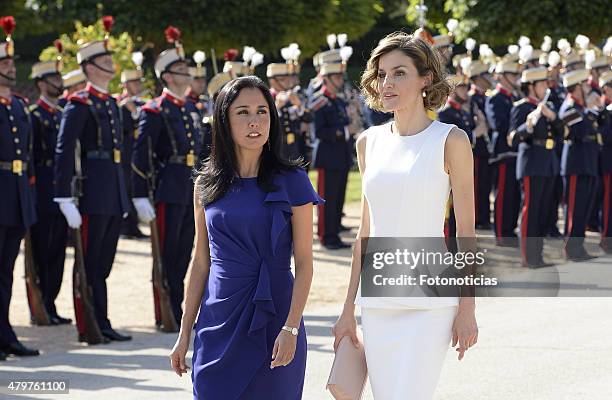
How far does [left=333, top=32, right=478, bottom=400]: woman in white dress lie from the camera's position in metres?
4.37

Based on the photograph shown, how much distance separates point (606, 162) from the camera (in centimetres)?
1377

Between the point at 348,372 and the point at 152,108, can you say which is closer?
the point at 348,372

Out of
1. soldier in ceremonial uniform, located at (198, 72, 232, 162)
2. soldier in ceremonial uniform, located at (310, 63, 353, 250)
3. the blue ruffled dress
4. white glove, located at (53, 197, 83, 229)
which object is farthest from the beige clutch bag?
soldier in ceremonial uniform, located at (310, 63, 353, 250)

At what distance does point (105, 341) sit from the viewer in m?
8.97

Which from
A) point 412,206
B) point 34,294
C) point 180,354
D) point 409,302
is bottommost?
point 34,294

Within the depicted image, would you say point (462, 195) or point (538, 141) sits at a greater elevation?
point (462, 195)

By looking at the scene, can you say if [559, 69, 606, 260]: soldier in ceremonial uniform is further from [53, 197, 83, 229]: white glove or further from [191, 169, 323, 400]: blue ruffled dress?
[191, 169, 323, 400]: blue ruffled dress

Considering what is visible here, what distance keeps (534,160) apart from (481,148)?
2.62 m

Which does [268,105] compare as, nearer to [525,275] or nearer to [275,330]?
[275,330]

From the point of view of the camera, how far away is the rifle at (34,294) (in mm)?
9695

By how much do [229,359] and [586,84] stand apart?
9834mm

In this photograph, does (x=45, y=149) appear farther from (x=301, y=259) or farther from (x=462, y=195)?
(x=462, y=195)

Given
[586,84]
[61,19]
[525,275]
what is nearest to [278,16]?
[61,19]

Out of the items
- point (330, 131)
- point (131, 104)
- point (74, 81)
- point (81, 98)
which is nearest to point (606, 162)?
point (330, 131)
